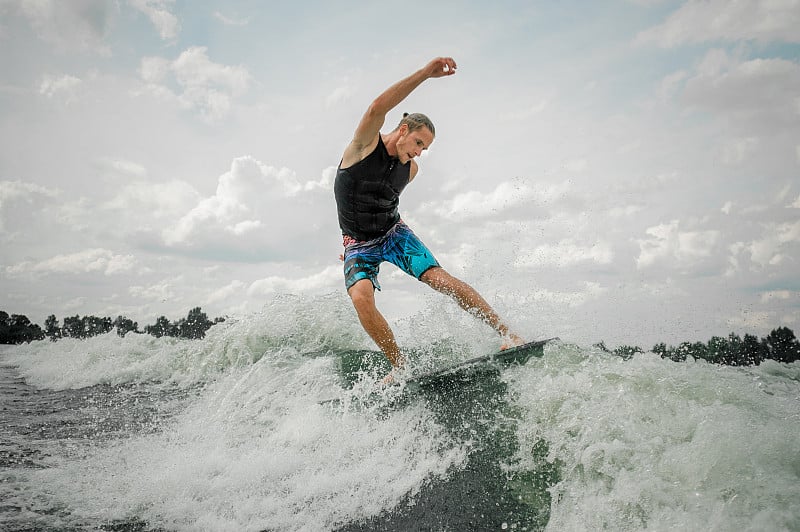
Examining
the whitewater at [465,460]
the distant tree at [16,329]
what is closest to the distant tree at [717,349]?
the whitewater at [465,460]

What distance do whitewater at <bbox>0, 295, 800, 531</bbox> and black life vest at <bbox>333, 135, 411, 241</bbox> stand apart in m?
1.24

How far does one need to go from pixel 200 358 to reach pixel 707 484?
7049 millimetres

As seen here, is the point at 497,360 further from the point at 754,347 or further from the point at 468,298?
the point at 754,347

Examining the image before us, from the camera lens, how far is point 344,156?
137 inches

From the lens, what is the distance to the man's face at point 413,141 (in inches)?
133

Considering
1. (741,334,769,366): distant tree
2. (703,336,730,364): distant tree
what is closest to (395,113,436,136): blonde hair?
(703,336,730,364): distant tree

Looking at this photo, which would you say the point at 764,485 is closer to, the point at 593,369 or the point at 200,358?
the point at 593,369

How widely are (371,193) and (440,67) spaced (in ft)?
3.55

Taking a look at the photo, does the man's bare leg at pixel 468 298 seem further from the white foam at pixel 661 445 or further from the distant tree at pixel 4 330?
the distant tree at pixel 4 330

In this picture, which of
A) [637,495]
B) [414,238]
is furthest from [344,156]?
[637,495]

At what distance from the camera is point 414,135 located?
3.37m

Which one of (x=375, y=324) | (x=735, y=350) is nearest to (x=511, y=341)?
(x=375, y=324)

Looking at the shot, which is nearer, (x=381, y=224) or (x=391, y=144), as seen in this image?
(x=391, y=144)

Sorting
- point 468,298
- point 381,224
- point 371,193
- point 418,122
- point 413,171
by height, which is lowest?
point 468,298
